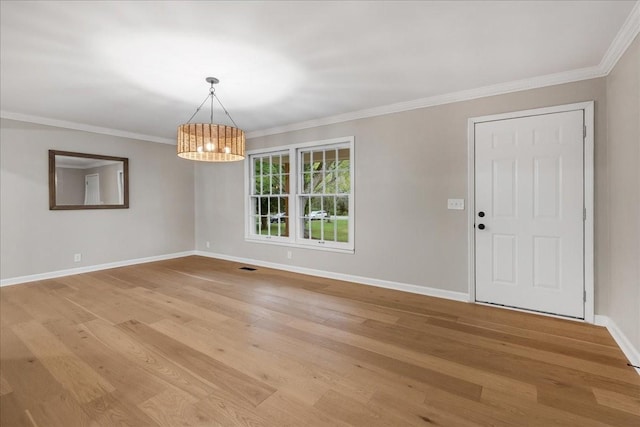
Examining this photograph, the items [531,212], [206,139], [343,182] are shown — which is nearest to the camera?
[206,139]

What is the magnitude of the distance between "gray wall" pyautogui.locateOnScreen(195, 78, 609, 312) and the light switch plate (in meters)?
0.07

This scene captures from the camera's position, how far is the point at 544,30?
2221 millimetres

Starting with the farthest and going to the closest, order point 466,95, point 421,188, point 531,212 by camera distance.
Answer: point 421,188 → point 466,95 → point 531,212

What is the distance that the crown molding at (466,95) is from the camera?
2.86m

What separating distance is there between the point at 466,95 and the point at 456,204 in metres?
1.28

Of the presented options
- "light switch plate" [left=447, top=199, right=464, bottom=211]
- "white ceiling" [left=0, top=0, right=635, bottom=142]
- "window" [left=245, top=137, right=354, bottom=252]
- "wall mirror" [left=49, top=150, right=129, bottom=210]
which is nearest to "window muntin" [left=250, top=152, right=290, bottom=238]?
"window" [left=245, top=137, right=354, bottom=252]

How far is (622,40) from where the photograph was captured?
89.4 inches

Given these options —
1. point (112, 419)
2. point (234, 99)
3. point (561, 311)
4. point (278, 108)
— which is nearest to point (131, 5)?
point (234, 99)

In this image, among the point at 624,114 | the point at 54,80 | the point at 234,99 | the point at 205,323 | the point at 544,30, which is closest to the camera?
the point at 544,30

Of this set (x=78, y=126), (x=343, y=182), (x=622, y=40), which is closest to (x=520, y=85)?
(x=622, y=40)

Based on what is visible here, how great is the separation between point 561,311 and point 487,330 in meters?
0.96

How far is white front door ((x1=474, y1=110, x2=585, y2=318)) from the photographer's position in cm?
289

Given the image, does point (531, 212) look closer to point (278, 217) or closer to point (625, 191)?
point (625, 191)

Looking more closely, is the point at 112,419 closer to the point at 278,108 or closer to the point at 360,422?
the point at 360,422
